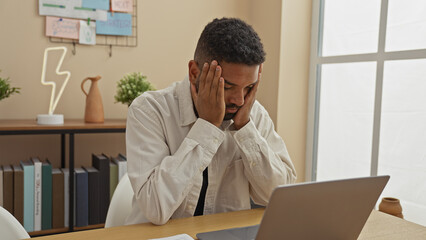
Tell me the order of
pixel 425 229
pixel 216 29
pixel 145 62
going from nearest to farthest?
pixel 425 229 → pixel 216 29 → pixel 145 62

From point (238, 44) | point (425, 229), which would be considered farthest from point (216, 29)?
point (425, 229)

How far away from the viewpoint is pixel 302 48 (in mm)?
2551

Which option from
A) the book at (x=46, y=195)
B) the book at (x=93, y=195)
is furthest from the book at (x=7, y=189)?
the book at (x=93, y=195)

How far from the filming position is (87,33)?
2320 millimetres

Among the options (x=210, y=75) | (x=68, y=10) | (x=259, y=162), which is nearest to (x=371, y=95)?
(x=259, y=162)

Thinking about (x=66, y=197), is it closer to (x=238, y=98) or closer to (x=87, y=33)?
(x=87, y=33)

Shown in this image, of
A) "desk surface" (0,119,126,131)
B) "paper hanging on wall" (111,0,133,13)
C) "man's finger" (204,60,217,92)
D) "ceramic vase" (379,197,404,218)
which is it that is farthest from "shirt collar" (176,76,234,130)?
"paper hanging on wall" (111,0,133,13)

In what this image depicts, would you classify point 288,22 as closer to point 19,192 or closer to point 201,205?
point 201,205

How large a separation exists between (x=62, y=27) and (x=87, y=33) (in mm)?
136

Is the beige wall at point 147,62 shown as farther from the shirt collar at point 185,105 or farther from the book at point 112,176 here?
the shirt collar at point 185,105

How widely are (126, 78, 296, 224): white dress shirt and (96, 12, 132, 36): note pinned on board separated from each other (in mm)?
1213

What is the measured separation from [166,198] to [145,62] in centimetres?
157

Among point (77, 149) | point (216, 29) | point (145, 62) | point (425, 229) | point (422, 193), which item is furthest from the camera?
point (145, 62)

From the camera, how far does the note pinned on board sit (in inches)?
92.7
